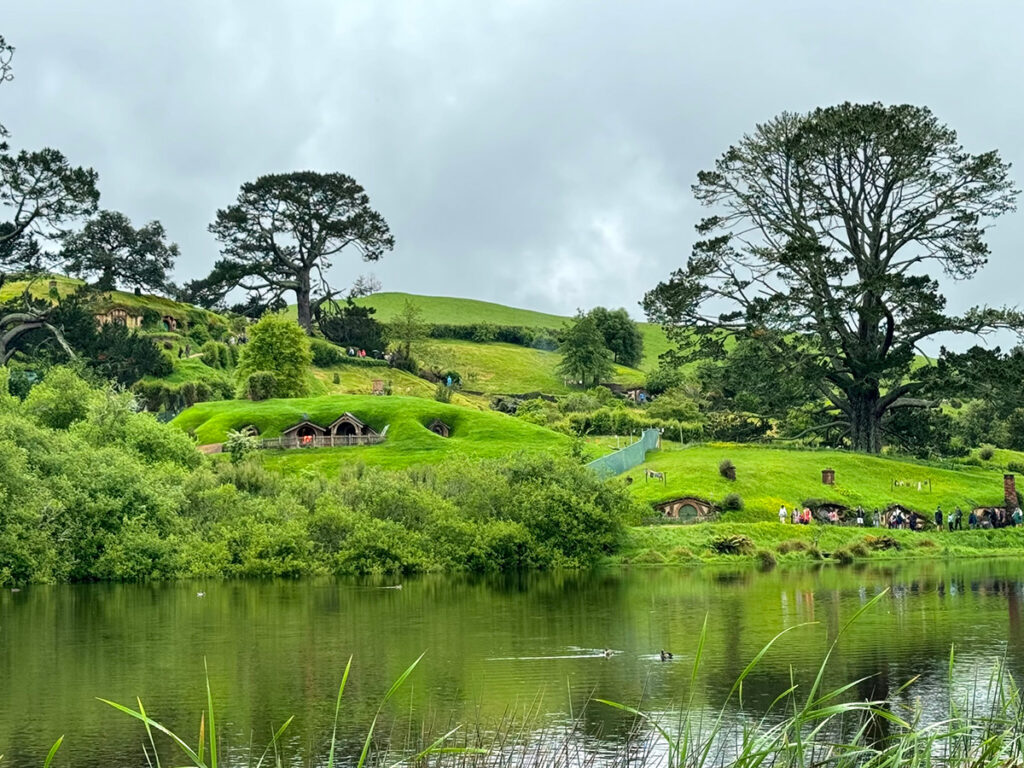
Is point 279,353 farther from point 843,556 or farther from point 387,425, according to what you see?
point 843,556

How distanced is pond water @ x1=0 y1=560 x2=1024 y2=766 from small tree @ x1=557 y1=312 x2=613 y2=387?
84.4 m

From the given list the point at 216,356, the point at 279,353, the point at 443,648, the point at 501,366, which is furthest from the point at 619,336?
the point at 443,648

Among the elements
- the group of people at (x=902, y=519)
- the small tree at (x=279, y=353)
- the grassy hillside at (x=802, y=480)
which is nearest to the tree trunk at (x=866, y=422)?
the grassy hillside at (x=802, y=480)

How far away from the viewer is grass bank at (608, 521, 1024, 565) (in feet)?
207

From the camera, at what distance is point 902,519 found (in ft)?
230

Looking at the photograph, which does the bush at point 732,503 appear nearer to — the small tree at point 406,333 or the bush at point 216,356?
the bush at point 216,356

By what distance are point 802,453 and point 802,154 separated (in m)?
18.6

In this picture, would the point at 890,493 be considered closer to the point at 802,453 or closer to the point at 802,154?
the point at 802,453

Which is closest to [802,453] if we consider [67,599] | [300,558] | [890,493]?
[890,493]

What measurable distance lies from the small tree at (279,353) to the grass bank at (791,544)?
4277 centimetres

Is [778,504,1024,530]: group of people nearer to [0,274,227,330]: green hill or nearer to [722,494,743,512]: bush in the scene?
[722,494,743,512]: bush

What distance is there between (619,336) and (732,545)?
100513mm

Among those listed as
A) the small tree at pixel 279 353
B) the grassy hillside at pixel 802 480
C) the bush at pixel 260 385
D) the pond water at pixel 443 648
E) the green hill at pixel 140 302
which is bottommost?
the pond water at pixel 443 648

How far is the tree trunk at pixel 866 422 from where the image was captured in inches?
3292
